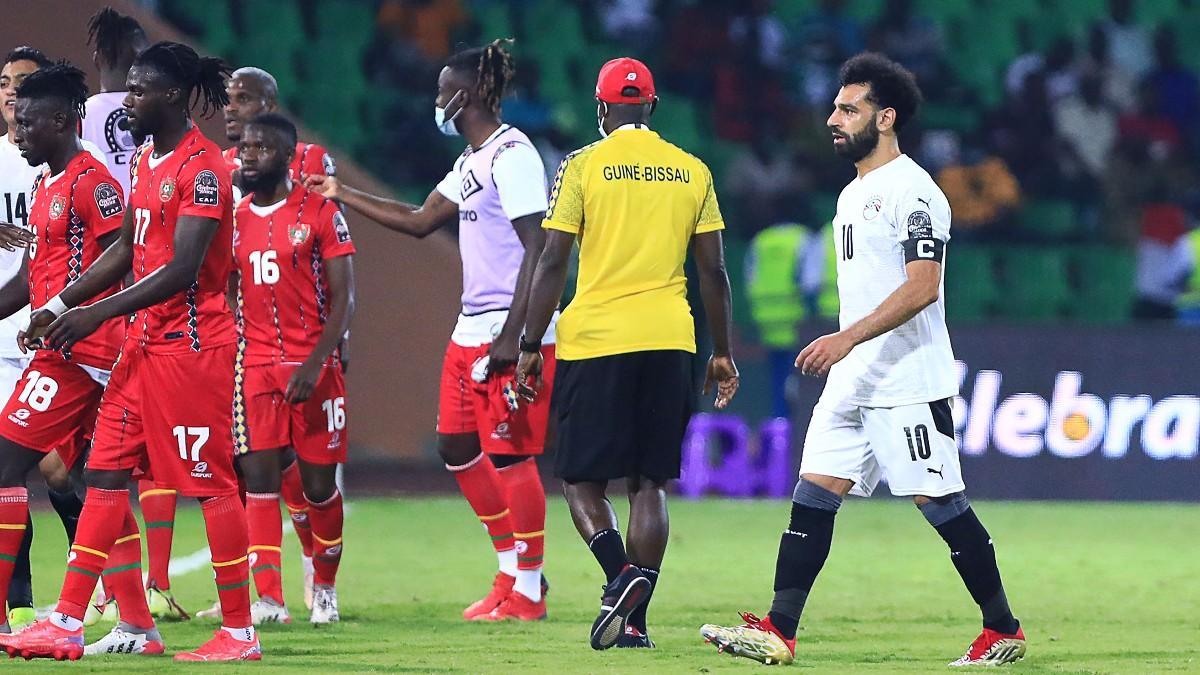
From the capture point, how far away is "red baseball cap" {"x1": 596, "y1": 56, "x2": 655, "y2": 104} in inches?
288

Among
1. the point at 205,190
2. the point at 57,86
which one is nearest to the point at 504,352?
the point at 205,190

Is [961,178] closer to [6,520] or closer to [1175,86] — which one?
[1175,86]

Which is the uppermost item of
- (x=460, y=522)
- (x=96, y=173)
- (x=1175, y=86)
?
(x=1175, y=86)

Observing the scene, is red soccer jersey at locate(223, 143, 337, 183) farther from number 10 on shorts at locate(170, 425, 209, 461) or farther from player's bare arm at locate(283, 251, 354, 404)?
number 10 on shorts at locate(170, 425, 209, 461)

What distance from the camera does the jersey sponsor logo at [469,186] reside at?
8.50 metres

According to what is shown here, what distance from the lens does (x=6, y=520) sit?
6.99 metres

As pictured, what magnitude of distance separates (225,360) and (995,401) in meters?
8.48

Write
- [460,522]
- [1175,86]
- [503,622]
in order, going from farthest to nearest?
[1175,86] → [460,522] → [503,622]

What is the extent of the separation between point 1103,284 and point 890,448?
11124 mm

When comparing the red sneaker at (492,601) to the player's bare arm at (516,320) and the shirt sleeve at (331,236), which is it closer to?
the player's bare arm at (516,320)

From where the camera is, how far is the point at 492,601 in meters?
8.45

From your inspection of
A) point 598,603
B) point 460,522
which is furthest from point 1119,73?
point 598,603

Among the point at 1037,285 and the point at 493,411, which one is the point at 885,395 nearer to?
the point at 493,411

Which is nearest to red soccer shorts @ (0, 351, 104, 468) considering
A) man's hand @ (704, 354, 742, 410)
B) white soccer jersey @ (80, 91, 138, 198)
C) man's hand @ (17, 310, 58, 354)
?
man's hand @ (17, 310, 58, 354)
